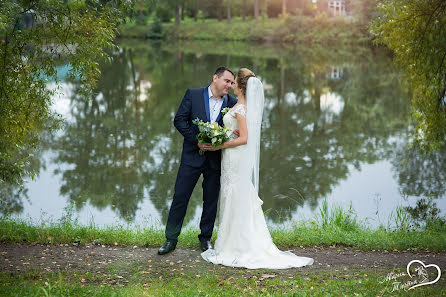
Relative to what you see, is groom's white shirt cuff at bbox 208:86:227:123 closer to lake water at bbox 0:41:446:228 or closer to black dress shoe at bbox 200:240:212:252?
black dress shoe at bbox 200:240:212:252

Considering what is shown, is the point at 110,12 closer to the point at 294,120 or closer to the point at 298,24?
the point at 294,120

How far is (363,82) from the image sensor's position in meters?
29.0

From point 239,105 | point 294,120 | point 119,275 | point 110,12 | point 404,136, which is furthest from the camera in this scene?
point 294,120

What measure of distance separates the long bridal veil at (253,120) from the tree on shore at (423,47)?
12.5 ft

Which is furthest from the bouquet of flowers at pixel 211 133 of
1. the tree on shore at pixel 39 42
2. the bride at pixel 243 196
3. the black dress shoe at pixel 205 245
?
the tree on shore at pixel 39 42

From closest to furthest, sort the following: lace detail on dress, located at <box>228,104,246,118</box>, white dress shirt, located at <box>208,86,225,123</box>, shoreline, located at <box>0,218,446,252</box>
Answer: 1. lace detail on dress, located at <box>228,104,246,118</box>
2. white dress shirt, located at <box>208,86,225,123</box>
3. shoreline, located at <box>0,218,446,252</box>

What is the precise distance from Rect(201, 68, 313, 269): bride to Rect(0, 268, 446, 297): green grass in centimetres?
37

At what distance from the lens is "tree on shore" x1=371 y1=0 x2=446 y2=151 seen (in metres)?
8.40

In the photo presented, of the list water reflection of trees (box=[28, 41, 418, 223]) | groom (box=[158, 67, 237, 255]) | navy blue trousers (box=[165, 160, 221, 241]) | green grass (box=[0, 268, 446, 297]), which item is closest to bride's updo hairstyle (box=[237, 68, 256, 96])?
Result: groom (box=[158, 67, 237, 255])

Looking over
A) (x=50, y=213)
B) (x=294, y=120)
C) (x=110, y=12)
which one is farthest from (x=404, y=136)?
(x=110, y=12)

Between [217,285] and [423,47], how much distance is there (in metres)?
5.73

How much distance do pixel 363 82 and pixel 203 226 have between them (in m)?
24.4

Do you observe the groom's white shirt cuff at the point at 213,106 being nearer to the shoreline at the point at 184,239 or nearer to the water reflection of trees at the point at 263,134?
the shoreline at the point at 184,239

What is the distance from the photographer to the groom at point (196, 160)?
20.4 feet
